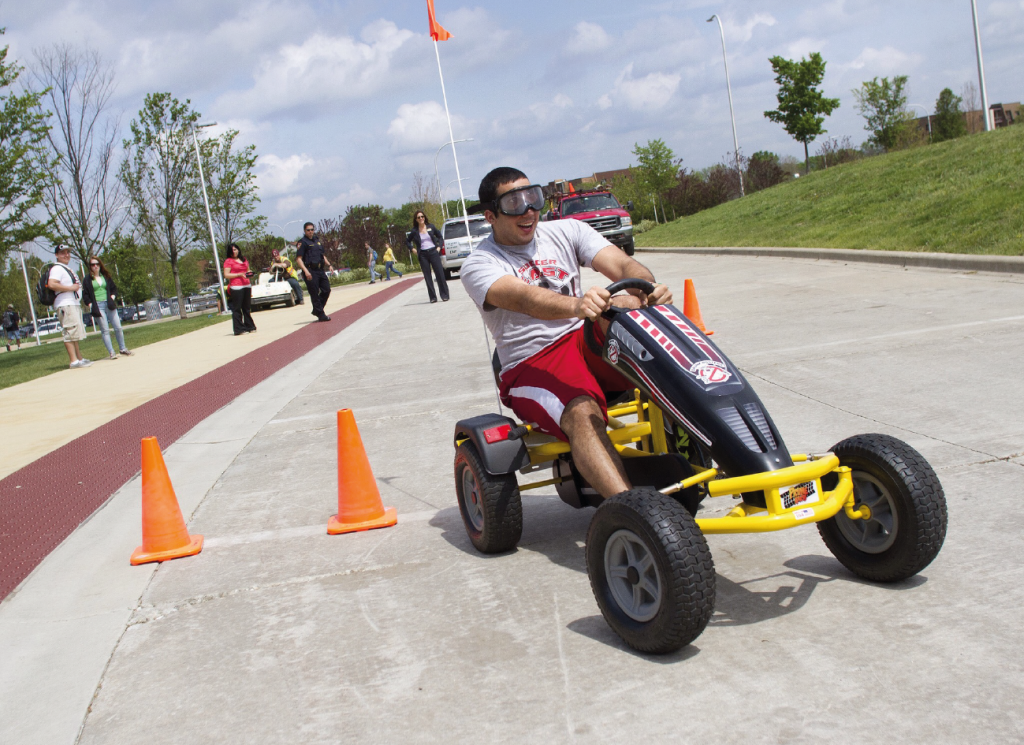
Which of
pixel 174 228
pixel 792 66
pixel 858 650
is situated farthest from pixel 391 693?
pixel 792 66

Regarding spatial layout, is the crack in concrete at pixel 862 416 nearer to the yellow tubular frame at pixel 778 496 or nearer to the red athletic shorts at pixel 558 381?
the yellow tubular frame at pixel 778 496

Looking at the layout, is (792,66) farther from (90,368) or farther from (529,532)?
(529,532)

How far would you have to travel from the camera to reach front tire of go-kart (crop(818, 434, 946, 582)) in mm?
2814

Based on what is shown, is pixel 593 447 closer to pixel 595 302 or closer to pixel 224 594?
pixel 595 302

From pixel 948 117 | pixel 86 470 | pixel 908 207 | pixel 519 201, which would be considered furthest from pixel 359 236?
pixel 519 201

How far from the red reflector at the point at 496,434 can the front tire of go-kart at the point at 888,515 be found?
4.33 ft

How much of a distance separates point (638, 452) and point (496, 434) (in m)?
0.63

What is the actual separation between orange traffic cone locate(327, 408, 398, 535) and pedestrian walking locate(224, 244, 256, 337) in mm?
13126

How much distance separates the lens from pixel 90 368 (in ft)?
45.4

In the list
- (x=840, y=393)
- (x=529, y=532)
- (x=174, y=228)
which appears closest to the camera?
(x=529, y=532)

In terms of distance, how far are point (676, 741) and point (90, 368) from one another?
534 inches

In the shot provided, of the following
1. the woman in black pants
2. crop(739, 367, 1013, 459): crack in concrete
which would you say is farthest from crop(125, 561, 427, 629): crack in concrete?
the woman in black pants

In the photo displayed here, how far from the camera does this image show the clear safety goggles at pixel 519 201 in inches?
150

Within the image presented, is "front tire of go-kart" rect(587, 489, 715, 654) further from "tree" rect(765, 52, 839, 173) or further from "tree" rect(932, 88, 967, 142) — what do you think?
"tree" rect(932, 88, 967, 142)
